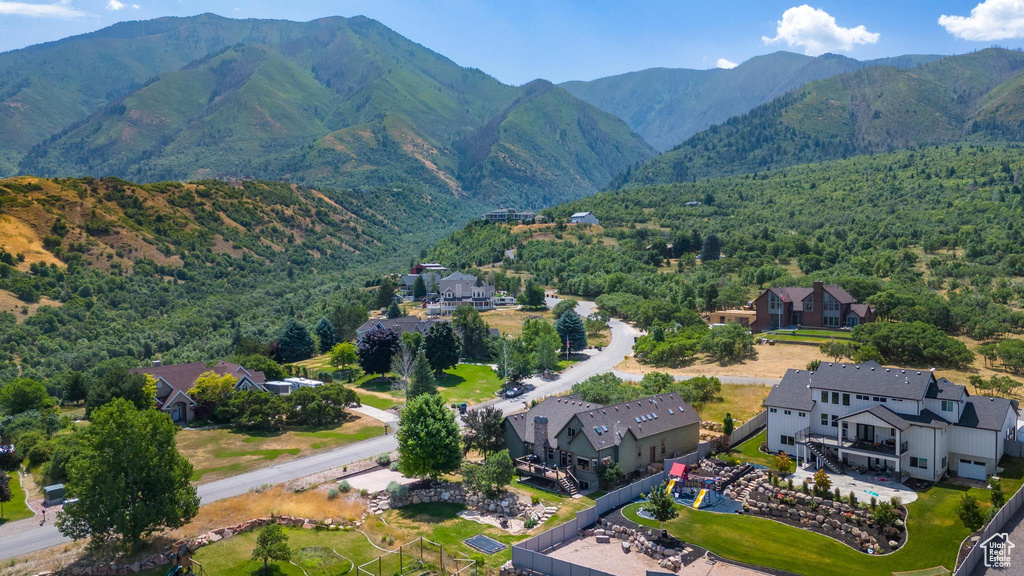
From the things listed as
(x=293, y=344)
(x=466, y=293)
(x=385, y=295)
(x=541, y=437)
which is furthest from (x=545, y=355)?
(x=385, y=295)

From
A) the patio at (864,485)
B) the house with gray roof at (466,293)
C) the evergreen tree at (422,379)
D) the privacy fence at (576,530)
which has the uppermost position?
the house with gray roof at (466,293)

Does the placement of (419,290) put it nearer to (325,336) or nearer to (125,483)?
(325,336)

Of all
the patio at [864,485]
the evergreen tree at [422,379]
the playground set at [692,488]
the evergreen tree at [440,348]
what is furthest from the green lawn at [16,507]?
the patio at [864,485]

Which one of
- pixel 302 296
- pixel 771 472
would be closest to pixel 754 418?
pixel 771 472

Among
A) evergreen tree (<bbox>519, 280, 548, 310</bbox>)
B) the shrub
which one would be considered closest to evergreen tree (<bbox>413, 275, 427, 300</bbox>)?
evergreen tree (<bbox>519, 280, 548, 310</bbox>)

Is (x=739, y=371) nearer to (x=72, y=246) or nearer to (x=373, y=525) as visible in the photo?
(x=373, y=525)

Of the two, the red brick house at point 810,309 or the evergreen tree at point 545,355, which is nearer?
the evergreen tree at point 545,355

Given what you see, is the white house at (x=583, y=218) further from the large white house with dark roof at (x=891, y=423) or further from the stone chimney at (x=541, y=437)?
the stone chimney at (x=541, y=437)

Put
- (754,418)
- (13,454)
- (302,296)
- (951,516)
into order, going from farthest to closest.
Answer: (302,296)
(754,418)
(13,454)
(951,516)
